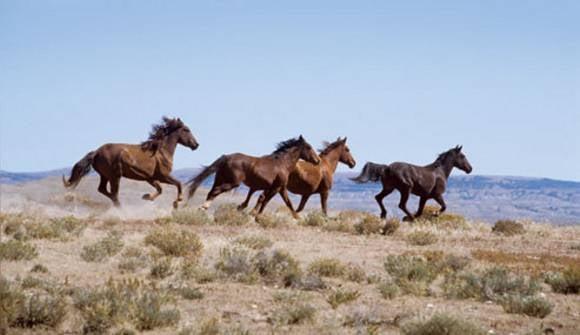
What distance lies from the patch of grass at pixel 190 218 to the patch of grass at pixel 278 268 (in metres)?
6.87

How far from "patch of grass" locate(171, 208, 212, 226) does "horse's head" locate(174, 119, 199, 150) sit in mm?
3475

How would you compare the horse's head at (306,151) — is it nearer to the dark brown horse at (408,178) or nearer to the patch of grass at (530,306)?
the dark brown horse at (408,178)

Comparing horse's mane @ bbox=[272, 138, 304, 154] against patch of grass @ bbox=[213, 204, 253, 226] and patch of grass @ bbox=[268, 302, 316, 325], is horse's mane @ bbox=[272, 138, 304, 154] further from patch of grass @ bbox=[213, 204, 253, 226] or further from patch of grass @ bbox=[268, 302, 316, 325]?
patch of grass @ bbox=[268, 302, 316, 325]

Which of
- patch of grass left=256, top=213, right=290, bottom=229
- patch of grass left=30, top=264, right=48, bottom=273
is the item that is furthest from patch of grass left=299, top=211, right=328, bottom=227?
patch of grass left=30, top=264, right=48, bottom=273

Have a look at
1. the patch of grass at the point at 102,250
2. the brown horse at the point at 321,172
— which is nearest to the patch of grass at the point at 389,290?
the patch of grass at the point at 102,250

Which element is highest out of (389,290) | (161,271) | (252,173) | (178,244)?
(252,173)

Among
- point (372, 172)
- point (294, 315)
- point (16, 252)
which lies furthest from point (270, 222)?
point (294, 315)

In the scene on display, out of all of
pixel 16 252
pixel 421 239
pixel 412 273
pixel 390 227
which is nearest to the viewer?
pixel 412 273

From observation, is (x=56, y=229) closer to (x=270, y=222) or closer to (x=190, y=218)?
(x=190, y=218)

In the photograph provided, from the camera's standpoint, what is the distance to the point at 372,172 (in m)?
27.5

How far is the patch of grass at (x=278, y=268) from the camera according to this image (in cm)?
1423

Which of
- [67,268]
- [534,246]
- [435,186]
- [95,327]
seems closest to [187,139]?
[435,186]

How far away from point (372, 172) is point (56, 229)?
11.3 m

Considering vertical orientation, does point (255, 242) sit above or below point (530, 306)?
above
